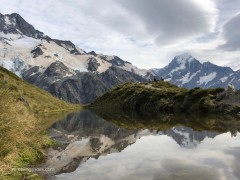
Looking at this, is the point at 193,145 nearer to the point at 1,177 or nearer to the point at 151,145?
the point at 151,145

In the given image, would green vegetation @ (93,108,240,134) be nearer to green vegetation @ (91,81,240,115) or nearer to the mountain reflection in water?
the mountain reflection in water

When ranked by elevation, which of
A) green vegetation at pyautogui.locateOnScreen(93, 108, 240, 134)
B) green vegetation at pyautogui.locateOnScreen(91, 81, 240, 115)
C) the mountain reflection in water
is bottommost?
the mountain reflection in water

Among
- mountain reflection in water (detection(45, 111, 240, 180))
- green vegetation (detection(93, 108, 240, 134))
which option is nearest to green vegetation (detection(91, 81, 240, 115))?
green vegetation (detection(93, 108, 240, 134))

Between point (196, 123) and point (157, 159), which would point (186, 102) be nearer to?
point (196, 123)

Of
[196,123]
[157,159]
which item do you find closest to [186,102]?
[196,123]

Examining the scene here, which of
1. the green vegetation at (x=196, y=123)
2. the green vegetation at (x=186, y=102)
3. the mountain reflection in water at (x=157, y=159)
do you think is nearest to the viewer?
the mountain reflection in water at (x=157, y=159)

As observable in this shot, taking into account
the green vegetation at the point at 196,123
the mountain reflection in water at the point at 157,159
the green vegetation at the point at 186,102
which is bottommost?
the mountain reflection in water at the point at 157,159

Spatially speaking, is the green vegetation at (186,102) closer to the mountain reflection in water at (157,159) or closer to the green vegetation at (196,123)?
the green vegetation at (196,123)

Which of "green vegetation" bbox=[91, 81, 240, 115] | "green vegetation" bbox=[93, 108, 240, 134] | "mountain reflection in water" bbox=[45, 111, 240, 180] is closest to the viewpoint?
"mountain reflection in water" bbox=[45, 111, 240, 180]

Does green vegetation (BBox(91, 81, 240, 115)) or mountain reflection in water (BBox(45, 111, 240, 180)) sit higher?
green vegetation (BBox(91, 81, 240, 115))

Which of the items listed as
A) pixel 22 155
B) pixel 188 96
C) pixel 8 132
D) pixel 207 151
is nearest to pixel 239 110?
pixel 188 96

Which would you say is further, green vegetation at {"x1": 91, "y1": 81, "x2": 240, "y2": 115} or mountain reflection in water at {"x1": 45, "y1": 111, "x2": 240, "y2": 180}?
green vegetation at {"x1": 91, "y1": 81, "x2": 240, "y2": 115}

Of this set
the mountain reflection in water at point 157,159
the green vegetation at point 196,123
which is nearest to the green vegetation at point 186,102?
the green vegetation at point 196,123

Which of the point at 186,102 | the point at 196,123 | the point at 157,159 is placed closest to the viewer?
the point at 157,159
